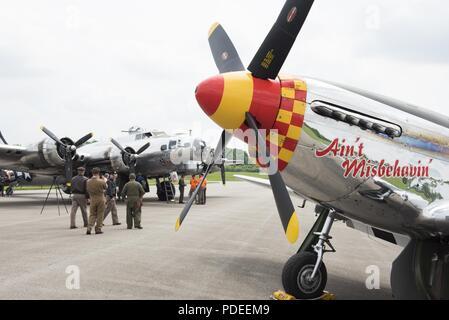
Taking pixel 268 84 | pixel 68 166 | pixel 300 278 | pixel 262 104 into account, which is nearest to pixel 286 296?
pixel 300 278

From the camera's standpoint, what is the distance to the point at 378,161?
19.0 feet

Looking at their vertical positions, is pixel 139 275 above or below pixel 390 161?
below

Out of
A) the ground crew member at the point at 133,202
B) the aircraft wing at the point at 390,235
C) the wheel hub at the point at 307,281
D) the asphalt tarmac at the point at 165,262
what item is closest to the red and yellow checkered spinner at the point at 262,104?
the wheel hub at the point at 307,281

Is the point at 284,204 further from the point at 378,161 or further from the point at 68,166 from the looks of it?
the point at 68,166

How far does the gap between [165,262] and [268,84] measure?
15.0 ft

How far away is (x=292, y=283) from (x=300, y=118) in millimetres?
2221

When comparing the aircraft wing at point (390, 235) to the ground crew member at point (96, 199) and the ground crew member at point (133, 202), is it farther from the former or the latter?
the ground crew member at point (133, 202)

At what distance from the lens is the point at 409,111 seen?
6.11m

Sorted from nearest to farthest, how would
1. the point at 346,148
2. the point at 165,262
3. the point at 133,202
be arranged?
the point at 346,148
the point at 165,262
the point at 133,202

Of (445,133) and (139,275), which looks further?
(139,275)
